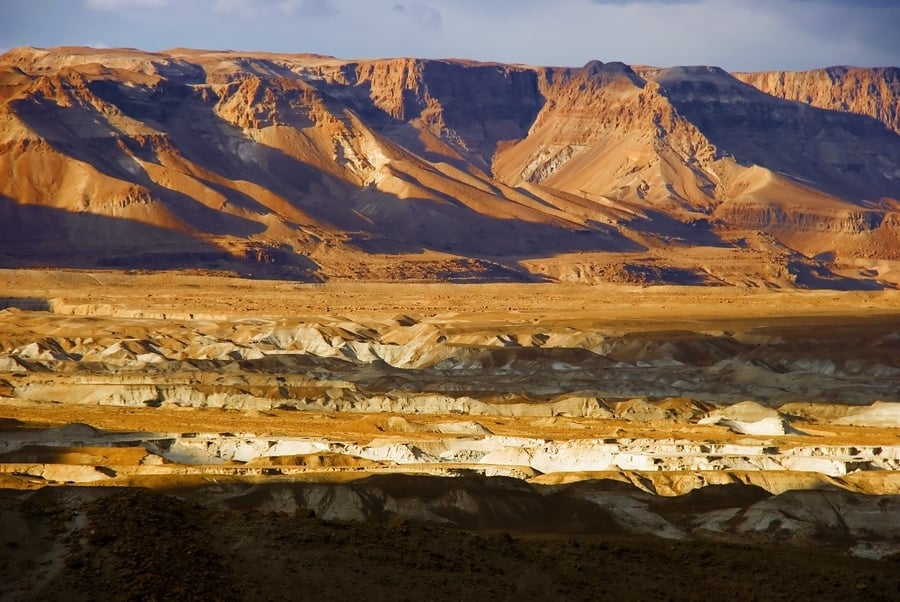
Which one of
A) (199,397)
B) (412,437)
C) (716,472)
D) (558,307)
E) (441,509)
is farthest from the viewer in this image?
(558,307)

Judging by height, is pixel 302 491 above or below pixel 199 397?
above

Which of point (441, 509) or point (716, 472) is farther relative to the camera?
point (716, 472)

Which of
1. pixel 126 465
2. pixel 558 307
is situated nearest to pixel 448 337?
pixel 558 307

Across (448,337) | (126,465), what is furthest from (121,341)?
(126,465)

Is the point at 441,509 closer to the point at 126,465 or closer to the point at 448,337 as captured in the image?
the point at 126,465

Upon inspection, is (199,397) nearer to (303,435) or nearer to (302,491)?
(303,435)

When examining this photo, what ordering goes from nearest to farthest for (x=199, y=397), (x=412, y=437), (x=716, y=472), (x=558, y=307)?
(x=716, y=472)
(x=412, y=437)
(x=199, y=397)
(x=558, y=307)
